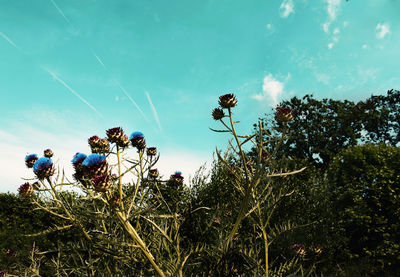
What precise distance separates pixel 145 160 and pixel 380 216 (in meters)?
8.62

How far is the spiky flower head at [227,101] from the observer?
8.65ft

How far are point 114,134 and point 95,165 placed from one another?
643mm

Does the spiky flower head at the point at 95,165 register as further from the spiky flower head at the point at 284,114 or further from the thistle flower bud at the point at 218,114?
the spiky flower head at the point at 284,114

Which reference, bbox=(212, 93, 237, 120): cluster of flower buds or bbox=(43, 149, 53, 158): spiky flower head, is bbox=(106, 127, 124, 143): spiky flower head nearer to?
bbox=(212, 93, 237, 120): cluster of flower buds

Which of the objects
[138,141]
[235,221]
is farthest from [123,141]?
[235,221]

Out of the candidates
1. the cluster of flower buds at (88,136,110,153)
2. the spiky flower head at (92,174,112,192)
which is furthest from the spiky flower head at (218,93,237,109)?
the spiky flower head at (92,174,112,192)

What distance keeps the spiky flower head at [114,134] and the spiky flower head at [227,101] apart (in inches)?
38.3

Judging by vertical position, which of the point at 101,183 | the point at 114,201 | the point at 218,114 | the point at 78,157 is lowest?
the point at 114,201

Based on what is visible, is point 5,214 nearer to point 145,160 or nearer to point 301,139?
point 145,160

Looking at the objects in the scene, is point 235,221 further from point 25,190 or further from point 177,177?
point 25,190

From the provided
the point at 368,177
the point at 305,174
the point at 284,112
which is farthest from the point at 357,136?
the point at 284,112

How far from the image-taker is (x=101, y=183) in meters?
1.66

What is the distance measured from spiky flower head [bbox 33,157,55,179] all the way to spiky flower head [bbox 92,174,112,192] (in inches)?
43.0

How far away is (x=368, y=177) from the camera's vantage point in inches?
344
